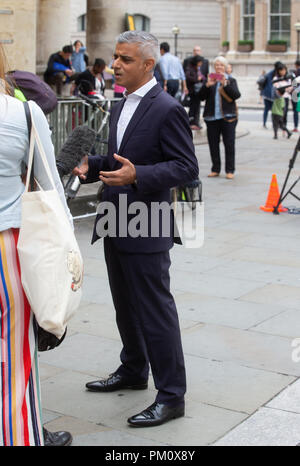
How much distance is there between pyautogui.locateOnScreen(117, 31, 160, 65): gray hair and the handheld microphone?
48cm

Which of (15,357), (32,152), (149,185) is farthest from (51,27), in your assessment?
(15,357)

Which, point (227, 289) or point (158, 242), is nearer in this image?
point (158, 242)

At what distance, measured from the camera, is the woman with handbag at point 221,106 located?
12.4 metres

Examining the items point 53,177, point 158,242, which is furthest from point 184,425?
point 53,177

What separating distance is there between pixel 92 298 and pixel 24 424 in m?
3.07

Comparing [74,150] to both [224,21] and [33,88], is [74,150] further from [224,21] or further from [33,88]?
[224,21]

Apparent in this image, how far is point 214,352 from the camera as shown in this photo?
5270 millimetres

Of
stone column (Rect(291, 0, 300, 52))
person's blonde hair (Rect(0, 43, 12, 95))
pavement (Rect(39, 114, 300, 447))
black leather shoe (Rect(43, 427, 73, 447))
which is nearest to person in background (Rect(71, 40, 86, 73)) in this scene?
pavement (Rect(39, 114, 300, 447))

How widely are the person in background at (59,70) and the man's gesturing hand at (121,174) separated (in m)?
12.0

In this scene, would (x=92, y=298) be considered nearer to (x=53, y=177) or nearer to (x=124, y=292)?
(x=124, y=292)

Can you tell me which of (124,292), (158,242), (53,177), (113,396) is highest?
(53,177)

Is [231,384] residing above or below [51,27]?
below

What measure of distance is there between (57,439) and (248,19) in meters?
40.8

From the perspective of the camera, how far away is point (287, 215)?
32.8 ft
